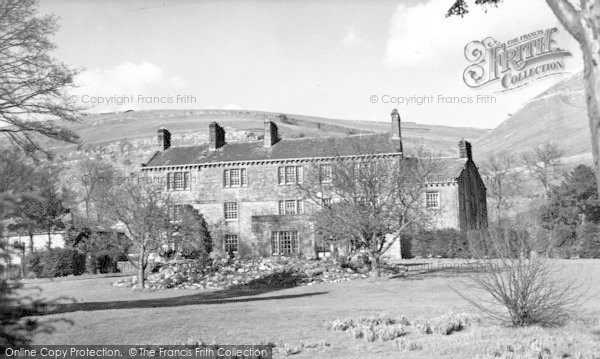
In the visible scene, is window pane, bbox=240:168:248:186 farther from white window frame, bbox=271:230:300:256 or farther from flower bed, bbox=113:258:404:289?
flower bed, bbox=113:258:404:289

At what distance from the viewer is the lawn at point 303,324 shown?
1130 centimetres

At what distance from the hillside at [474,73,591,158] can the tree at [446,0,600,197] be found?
4056 inches

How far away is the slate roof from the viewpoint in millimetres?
48031

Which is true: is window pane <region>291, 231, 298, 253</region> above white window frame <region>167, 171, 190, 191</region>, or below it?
below

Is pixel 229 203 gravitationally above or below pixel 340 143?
below

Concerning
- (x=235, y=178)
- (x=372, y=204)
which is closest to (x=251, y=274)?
(x=372, y=204)

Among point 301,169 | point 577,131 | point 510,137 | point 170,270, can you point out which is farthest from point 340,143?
point 510,137

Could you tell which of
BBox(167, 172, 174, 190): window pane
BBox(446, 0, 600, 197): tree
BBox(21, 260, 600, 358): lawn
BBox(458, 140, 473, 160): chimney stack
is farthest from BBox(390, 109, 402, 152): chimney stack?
BBox(446, 0, 600, 197): tree

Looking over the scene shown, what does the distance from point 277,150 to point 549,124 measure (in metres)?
95.3

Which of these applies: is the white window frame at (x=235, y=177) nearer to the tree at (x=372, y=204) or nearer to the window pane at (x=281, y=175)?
the window pane at (x=281, y=175)

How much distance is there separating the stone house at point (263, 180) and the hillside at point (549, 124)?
62.7m

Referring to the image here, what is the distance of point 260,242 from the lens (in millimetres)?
45531

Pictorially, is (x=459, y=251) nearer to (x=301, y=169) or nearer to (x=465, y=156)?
(x=465, y=156)

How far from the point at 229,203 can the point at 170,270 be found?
2009 cm
